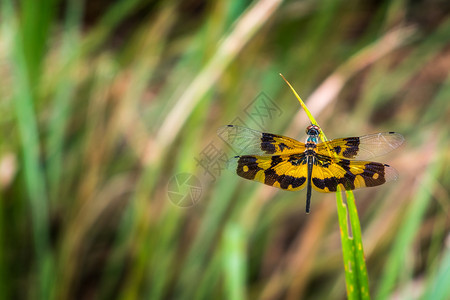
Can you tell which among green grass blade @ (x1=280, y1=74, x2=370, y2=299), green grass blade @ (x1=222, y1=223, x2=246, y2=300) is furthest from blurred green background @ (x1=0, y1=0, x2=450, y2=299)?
green grass blade @ (x1=280, y1=74, x2=370, y2=299)

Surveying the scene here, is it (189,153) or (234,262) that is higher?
(189,153)

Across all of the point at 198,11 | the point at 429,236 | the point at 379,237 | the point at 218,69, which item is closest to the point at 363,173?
the point at 218,69

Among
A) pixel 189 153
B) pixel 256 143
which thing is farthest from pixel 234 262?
pixel 256 143

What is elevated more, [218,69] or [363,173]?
[218,69]

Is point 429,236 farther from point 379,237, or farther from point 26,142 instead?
point 26,142

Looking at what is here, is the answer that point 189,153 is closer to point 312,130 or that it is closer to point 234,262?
point 234,262

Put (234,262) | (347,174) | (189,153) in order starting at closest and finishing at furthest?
(347,174), (234,262), (189,153)

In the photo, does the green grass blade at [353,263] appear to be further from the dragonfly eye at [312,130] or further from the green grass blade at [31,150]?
the green grass blade at [31,150]
